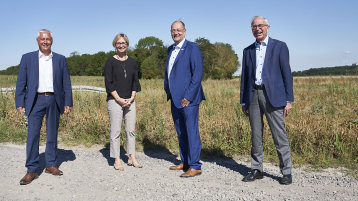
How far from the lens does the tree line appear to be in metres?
49.1

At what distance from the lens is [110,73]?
4.92 m

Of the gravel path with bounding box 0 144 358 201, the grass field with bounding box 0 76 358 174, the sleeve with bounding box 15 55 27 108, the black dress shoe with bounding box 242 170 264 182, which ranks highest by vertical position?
the sleeve with bounding box 15 55 27 108

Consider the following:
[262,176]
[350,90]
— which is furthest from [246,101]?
[350,90]

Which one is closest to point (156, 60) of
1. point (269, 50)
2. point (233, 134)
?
point (233, 134)

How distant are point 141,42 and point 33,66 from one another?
95.7 meters

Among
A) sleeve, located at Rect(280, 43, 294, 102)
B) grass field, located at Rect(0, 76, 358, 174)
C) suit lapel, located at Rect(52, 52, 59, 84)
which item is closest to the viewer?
sleeve, located at Rect(280, 43, 294, 102)

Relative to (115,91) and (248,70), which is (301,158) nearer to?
(248,70)

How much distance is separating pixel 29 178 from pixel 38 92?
1267 mm

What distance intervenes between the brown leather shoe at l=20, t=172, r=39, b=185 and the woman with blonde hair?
1.17 m

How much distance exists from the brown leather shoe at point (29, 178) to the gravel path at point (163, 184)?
62mm

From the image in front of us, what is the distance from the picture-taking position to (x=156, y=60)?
64.1 m

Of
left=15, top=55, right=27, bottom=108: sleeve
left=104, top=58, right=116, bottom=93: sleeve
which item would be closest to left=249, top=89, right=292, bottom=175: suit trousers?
left=104, top=58, right=116, bottom=93: sleeve

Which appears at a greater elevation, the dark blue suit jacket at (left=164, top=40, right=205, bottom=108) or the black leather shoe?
the dark blue suit jacket at (left=164, top=40, right=205, bottom=108)

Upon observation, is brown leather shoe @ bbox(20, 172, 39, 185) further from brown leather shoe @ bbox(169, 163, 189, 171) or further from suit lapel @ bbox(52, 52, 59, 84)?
brown leather shoe @ bbox(169, 163, 189, 171)
